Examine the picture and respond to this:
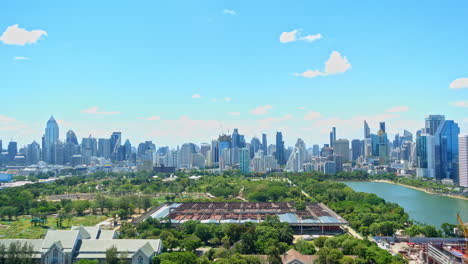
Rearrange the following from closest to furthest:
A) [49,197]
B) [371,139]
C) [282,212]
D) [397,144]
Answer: [282,212], [49,197], [371,139], [397,144]

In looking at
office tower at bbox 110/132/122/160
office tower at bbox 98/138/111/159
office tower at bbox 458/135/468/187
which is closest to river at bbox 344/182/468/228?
office tower at bbox 458/135/468/187

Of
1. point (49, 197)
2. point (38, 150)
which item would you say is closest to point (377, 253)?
point (49, 197)

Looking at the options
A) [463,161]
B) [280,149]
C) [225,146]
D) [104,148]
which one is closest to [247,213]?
[463,161]

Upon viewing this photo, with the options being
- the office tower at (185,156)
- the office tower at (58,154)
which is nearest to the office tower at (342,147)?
the office tower at (185,156)

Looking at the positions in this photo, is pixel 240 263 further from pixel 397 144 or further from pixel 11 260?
pixel 397 144

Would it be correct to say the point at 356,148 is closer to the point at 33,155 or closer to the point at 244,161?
the point at 244,161

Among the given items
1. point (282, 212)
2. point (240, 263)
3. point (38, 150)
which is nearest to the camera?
point (240, 263)

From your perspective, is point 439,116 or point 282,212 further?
point 439,116
